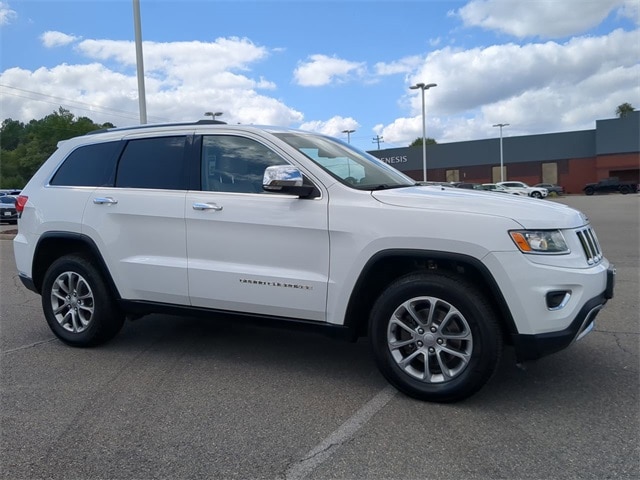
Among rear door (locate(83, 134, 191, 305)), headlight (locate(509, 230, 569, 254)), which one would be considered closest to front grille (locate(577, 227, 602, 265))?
headlight (locate(509, 230, 569, 254))

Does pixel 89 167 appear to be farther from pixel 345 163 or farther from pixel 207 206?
pixel 345 163

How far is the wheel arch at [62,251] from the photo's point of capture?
488cm

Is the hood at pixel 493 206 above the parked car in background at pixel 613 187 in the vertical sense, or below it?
below

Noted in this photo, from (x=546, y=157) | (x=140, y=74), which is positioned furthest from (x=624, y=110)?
(x=140, y=74)

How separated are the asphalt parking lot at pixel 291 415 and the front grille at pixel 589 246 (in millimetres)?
951

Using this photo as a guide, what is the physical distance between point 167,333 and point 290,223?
235 cm

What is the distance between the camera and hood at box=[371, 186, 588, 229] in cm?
350

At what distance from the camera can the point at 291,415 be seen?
3.58 m

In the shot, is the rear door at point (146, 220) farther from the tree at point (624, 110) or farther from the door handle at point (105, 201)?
the tree at point (624, 110)

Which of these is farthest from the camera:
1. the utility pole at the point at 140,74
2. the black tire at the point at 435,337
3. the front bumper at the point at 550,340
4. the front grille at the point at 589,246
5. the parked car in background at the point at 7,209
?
the parked car in background at the point at 7,209

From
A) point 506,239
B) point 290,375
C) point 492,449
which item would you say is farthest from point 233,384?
point 506,239

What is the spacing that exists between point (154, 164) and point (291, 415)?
2472 mm

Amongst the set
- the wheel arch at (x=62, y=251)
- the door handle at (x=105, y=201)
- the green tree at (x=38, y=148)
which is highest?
the green tree at (x=38, y=148)

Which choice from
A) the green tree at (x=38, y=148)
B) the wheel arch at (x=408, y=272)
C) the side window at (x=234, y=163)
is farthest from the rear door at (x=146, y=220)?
the green tree at (x=38, y=148)
